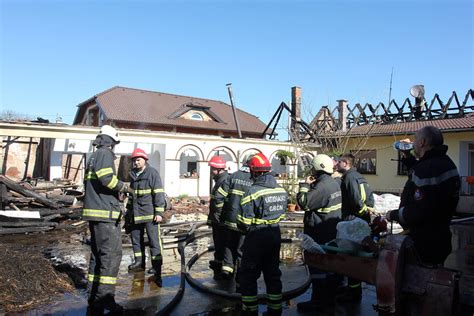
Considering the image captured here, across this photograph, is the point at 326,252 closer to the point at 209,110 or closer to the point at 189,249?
the point at 189,249

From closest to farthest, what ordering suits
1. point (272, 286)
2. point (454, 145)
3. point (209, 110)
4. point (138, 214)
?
point (272, 286) < point (138, 214) < point (454, 145) < point (209, 110)

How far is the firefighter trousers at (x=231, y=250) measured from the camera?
6.21 m

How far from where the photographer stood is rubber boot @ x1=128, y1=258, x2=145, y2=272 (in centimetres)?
655

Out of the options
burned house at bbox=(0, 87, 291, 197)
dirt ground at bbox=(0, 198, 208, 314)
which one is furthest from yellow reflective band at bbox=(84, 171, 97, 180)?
burned house at bbox=(0, 87, 291, 197)

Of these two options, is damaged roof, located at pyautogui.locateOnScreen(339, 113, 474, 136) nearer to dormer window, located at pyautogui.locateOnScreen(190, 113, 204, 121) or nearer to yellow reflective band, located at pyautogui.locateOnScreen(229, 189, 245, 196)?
dormer window, located at pyautogui.locateOnScreen(190, 113, 204, 121)

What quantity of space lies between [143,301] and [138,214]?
142cm

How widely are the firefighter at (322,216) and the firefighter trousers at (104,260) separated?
2.22 metres

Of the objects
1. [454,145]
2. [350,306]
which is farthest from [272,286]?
[454,145]

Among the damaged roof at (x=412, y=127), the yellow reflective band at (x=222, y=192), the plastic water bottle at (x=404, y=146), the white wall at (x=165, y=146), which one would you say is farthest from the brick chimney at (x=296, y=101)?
the plastic water bottle at (x=404, y=146)

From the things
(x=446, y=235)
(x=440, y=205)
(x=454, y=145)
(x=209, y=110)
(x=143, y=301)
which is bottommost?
(x=143, y=301)

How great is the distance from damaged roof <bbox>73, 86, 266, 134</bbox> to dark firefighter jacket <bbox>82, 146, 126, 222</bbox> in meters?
24.2

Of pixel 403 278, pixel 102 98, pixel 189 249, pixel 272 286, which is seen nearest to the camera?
pixel 403 278

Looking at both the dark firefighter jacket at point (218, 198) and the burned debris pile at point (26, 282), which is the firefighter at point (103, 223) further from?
the dark firefighter jacket at point (218, 198)

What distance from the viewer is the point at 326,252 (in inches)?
126
